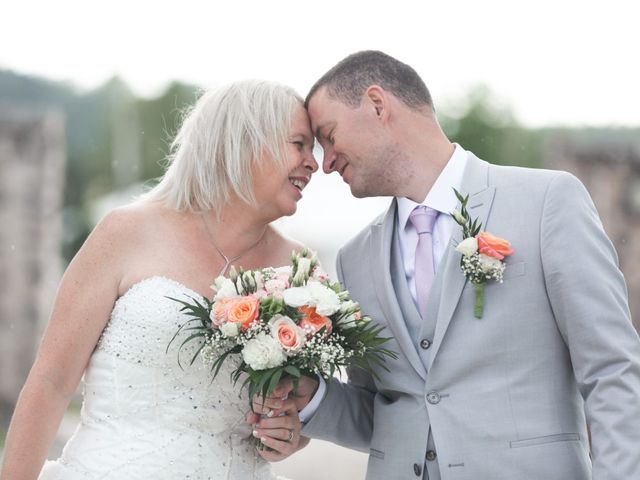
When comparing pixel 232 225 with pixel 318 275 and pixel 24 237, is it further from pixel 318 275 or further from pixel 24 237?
pixel 24 237

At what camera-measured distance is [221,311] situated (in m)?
3.75

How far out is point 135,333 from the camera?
4164mm

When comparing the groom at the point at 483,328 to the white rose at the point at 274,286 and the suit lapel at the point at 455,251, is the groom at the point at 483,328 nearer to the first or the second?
the suit lapel at the point at 455,251

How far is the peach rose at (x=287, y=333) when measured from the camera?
3695 millimetres

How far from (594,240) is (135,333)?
206 cm

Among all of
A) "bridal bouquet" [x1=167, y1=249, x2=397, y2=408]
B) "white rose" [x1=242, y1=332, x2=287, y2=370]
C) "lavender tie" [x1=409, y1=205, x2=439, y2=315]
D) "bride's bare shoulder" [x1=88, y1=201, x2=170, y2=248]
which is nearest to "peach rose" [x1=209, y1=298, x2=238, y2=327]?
"bridal bouquet" [x1=167, y1=249, x2=397, y2=408]

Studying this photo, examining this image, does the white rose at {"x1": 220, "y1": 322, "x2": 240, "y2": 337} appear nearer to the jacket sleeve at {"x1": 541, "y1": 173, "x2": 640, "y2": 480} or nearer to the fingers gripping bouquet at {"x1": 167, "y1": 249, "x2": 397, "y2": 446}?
the fingers gripping bouquet at {"x1": 167, "y1": 249, "x2": 397, "y2": 446}

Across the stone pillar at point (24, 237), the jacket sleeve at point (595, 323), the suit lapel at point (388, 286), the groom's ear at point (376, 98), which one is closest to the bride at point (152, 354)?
the groom's ear at point (376, 98)

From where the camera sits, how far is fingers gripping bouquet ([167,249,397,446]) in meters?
3.71

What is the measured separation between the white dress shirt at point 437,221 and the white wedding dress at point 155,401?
0.41 metres

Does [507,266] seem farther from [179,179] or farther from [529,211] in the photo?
[179,179]

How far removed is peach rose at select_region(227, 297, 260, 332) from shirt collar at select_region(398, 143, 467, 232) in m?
0.92

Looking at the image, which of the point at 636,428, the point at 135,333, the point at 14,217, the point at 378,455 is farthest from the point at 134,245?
the point at 14,217

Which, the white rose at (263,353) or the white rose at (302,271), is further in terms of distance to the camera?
the white rose at (302,271)
